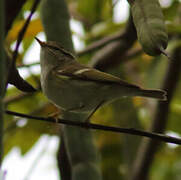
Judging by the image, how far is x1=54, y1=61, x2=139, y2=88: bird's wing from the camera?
157cm

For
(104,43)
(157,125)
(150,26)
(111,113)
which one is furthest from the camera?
(111,113)

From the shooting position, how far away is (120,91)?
1.74 meters

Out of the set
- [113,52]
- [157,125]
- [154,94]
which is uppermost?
[154,94]

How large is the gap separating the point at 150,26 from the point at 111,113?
261 centimetres

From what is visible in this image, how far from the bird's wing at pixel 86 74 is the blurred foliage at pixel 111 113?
92 cm

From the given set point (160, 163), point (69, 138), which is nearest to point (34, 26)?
point (69, 138)

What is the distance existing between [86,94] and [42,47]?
0.68 meters

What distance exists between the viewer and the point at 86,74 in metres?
1.72

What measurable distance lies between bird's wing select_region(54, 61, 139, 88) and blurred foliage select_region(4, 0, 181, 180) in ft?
3.03

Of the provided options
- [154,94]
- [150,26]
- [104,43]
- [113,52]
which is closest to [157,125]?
[113,52]

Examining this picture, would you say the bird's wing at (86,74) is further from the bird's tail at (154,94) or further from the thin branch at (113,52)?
the thin branch at (113,52)

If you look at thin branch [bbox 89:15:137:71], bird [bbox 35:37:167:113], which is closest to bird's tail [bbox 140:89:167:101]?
bird [bbox 35:37:167:113]

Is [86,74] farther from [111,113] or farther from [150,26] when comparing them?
[111,113]

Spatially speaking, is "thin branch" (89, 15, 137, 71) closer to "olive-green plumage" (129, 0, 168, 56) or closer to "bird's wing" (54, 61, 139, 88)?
"bird's wing" (54, 61, 139, 88)
